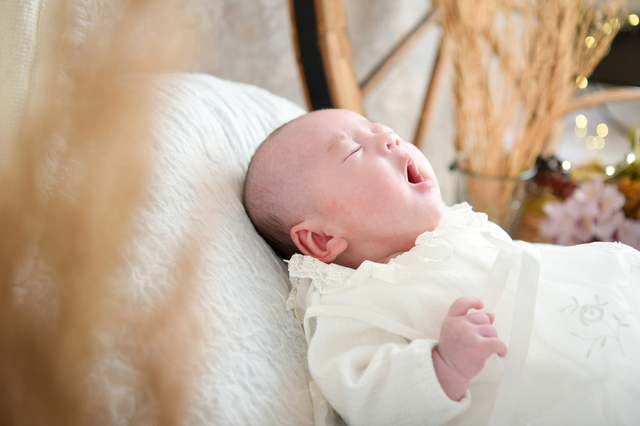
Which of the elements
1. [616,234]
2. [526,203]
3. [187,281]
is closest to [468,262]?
[187,281]

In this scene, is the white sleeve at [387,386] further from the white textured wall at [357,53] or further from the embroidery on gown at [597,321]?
the white textured wall at [357,53]

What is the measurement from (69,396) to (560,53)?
159 centimetres

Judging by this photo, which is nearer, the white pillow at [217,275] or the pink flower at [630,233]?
the white pillow at [217,275]

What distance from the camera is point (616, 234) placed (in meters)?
1.34

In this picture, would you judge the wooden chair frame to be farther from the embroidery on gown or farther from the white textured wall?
the embroidery on gown

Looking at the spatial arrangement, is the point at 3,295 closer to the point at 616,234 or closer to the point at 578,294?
the point at 578,294

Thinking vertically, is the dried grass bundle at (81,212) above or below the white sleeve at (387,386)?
above

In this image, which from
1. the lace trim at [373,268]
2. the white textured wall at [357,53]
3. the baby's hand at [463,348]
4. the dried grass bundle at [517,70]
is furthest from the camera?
the dried grass bundle at [517,70]

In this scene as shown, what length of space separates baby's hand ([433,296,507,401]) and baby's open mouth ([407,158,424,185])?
0.29m

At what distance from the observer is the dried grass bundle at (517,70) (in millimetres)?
1382

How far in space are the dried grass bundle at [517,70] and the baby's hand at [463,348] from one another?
1171 mm

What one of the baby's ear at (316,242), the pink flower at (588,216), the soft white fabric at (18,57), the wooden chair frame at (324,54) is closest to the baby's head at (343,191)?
the baby's ear at (316,242)

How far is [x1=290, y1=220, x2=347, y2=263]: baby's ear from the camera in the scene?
0.77 m

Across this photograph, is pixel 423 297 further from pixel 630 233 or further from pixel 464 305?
pixel 630 233
